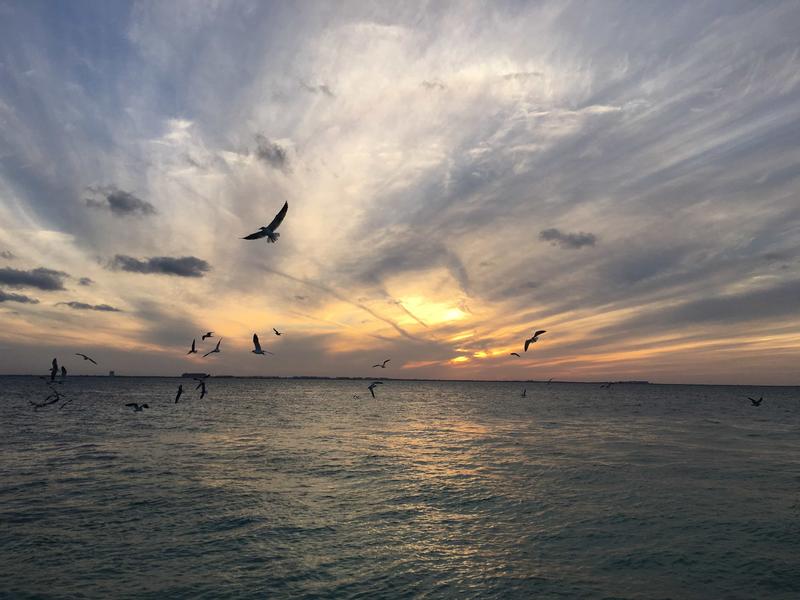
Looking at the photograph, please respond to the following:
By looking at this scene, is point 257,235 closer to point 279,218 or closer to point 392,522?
point 279,218

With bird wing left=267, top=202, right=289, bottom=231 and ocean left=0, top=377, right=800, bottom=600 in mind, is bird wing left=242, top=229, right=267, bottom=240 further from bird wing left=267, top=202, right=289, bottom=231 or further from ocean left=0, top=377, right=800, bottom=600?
ocean left=0, top=377, right=800, bottom=600

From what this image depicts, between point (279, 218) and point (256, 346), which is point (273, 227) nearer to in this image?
point (279, 218)

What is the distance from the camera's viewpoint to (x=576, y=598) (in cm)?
1356

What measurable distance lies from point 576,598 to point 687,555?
6254 mm

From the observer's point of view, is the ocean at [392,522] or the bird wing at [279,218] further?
the bird wing at [279,218]

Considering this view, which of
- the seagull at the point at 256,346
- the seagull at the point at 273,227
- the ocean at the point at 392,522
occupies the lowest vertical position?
the ocean at the point at 392,522

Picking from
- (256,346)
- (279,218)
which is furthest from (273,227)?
(256,346)

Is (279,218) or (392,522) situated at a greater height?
(279,218)

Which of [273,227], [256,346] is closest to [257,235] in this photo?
[273,227]

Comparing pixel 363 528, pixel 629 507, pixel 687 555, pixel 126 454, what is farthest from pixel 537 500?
pixel 126 454

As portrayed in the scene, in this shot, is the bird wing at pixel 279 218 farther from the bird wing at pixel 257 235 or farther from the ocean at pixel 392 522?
the ocean at pixel 392 522

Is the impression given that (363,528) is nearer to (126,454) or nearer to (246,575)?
(246,575)

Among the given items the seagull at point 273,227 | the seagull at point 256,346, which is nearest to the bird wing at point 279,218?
the seagull at point 273,227

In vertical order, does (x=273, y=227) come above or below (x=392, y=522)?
above
